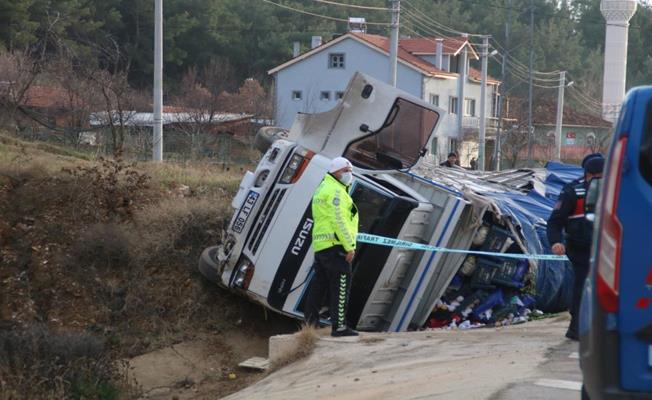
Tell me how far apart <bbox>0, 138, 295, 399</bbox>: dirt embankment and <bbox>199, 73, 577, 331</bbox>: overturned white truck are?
142 cm

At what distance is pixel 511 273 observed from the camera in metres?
12.5

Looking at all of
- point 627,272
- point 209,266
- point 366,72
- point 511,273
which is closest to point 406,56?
point 366,72

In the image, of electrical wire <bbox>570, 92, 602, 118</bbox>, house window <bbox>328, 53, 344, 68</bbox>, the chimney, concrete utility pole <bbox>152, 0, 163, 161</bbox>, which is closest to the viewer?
concrete utility pole <bbox>152, 0, 163, 161</bbox>

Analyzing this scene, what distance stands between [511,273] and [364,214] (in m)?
2.09

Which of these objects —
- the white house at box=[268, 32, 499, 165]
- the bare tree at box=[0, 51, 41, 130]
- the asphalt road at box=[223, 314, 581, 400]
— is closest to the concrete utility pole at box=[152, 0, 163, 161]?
the bare tree at box=[0, 51, 41, 130]

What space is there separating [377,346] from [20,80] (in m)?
22.2

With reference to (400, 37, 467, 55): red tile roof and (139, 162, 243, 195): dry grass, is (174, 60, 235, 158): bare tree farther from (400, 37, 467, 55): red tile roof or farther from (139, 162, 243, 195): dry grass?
(139, 162, 243, 195): dry grass

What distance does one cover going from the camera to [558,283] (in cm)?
1296

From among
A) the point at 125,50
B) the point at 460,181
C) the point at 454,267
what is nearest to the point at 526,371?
the point at 454,267

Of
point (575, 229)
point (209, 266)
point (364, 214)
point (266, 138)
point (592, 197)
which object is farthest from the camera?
point (266, 138)

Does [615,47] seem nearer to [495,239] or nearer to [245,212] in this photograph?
[495,239]

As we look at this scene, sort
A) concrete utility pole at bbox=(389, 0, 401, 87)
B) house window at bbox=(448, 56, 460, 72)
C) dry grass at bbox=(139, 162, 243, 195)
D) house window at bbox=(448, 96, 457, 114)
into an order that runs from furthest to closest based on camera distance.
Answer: house window at bbox=(448, 96, 457, 114), house window at bbox=(448, 56, 460, 72), concrete utility pole at bbox=(389, 0, 401, 87), dry grass at bbox=(139, 162, 243, 195)

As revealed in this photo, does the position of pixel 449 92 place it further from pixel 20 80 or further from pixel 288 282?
pixel 288 282

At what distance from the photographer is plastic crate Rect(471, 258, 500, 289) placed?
40.6 feet
